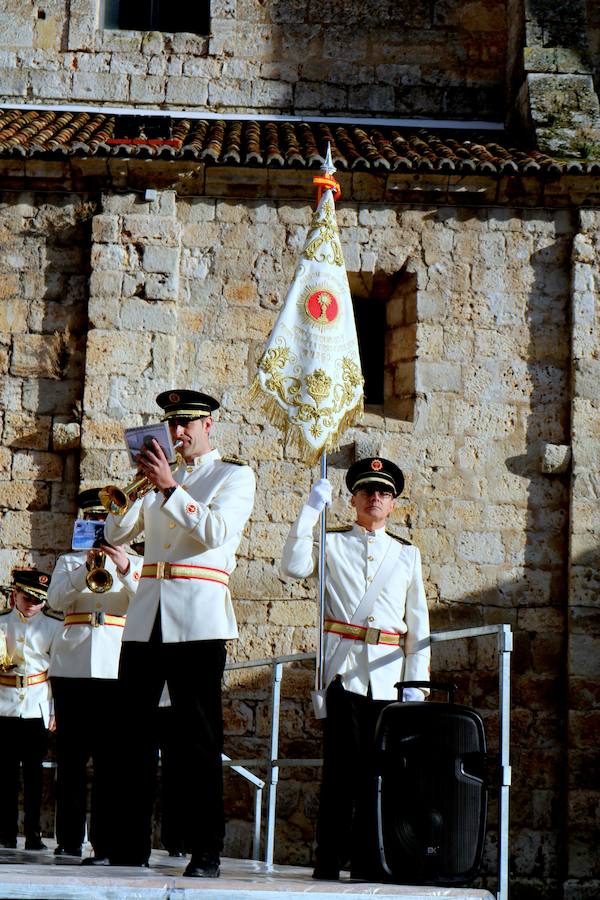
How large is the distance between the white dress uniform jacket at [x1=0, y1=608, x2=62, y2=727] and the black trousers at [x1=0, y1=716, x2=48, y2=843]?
0.07 m

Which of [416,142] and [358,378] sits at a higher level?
[416,142]

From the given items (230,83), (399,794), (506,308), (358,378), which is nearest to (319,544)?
(358,378)

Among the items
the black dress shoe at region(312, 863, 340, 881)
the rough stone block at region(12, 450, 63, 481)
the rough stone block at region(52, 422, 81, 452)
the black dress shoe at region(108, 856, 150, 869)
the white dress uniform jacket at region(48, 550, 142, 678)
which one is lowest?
the black dress shoe at region(312, 863, 340, 881)

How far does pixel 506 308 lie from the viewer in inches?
430

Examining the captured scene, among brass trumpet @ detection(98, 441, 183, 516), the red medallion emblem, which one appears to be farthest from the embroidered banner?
brass trumpet @ detection(98, 441, 183, 516)

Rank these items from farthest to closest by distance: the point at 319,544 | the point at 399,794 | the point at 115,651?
the point at 115,651 → the point at 319,544 → the point at 399,794

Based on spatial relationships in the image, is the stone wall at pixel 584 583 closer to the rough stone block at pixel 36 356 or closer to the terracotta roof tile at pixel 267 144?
the terracotta roof tile at pixel 267 144

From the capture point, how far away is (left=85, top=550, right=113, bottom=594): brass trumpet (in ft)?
23.4

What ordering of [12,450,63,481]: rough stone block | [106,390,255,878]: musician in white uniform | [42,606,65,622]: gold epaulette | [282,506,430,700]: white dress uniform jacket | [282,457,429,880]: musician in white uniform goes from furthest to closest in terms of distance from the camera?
[12,450,63,481]: rough stone block → [42,606,65,622]: gold epaulette → [282,506,430,700]: white dress uniform jacket → [282,457,429,880]: musician in white uniform → [106,390,255,878]: musician in white uniform

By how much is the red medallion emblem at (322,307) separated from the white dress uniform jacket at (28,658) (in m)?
2.85

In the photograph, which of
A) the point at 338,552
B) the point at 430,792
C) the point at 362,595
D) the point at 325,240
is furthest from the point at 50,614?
the point at 430,792

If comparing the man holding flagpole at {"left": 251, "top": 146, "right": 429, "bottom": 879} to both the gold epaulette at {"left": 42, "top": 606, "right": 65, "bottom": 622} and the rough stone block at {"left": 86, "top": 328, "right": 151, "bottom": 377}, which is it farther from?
the rough stone block at {"left": 86, "top": 328, "right": 151, "bottom": 377}

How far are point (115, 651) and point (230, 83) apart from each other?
→ 6647 mm

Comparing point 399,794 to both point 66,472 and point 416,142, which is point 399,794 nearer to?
point 66,472
